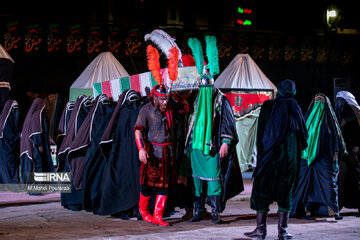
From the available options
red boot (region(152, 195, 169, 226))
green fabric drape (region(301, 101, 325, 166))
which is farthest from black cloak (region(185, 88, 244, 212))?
green fabric drape (region(301, 101, 325, 166))

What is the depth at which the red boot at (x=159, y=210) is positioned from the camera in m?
5.87

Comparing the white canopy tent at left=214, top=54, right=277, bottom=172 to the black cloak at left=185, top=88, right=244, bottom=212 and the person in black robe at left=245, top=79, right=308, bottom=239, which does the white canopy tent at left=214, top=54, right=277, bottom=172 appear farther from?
the person in black robe at left=245, top=79, right=308, bottom=239

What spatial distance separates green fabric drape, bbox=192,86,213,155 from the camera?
6.03 meters

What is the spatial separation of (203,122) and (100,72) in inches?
271

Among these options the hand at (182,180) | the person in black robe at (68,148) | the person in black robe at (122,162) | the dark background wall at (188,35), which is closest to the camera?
the hand at (182,180)

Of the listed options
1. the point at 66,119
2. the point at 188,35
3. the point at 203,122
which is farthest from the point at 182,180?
the point at 188,35

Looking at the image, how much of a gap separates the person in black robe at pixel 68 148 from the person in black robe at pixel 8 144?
7.95 ft

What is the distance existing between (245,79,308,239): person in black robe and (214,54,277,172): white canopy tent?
6.99 metres

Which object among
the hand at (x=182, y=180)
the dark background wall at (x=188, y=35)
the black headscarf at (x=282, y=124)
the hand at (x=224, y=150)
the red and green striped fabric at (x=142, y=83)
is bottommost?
the hand at (x=182, y=180)

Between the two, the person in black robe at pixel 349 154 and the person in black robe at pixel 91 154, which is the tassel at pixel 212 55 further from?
the person in black robe at pixel 349 154

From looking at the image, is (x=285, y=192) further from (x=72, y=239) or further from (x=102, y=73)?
(x=102, y=73)

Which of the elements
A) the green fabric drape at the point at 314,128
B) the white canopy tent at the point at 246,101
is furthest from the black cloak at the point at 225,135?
the white canopy tent at the point at 246,101

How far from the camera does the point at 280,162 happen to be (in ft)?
17.0

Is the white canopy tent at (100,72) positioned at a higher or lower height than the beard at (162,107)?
higher
